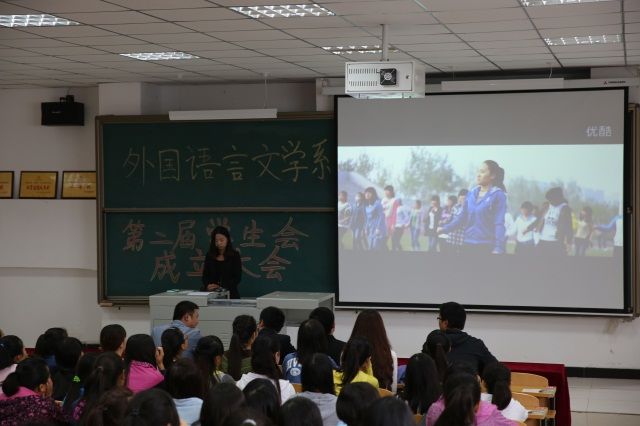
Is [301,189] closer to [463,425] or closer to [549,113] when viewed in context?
[549,113]

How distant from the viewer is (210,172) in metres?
9.14

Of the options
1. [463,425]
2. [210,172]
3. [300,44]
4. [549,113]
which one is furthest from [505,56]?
[463,425]

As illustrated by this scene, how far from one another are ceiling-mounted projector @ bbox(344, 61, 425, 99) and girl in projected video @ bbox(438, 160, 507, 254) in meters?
2.59

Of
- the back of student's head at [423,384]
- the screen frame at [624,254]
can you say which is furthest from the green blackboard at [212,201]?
the back of student's head at [423,384]

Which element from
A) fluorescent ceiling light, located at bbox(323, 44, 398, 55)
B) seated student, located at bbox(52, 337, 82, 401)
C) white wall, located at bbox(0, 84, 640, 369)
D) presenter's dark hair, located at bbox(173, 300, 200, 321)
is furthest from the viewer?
white wall, located at bbox(0, 84, 640, 369)

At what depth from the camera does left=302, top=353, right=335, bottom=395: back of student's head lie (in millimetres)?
3838

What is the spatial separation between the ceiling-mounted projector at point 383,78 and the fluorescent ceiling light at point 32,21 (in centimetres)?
187

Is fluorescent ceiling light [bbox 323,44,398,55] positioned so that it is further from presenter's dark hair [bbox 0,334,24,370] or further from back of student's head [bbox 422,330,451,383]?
presenter's dark hair [bbox 0,334,24,370]

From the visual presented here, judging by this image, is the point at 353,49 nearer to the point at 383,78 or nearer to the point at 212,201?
the point at 383,78

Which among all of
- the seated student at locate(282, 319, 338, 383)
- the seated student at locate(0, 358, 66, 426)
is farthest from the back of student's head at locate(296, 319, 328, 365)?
the seated student at locate(0, 358, 66, 426)

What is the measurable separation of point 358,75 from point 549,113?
288 centimetres

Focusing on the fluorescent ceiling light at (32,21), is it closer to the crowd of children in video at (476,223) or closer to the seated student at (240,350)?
the seated student at (240,350)

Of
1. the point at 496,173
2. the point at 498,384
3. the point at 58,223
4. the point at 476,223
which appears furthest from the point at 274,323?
the point at 58,223

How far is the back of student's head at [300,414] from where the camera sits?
2.89 metres
